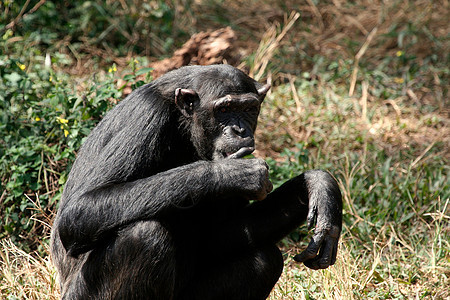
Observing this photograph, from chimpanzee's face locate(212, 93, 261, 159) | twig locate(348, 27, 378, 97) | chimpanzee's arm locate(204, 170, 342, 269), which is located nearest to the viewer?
chimpanzee's arm locate(204, 170, 342, 269)

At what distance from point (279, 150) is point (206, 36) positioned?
1.83 meters

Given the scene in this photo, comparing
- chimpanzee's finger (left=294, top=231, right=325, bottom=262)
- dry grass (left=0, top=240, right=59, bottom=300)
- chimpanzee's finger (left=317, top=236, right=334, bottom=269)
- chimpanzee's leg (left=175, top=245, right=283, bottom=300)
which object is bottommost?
dry grass (left=0, top=240, right=59, bottom=300)

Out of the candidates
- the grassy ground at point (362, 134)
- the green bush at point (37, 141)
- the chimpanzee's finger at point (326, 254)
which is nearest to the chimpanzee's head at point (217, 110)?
the chimpanzee's finger at point (326, 254)

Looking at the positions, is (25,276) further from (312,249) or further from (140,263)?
(312,249)

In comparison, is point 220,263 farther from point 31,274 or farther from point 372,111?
point 372,111

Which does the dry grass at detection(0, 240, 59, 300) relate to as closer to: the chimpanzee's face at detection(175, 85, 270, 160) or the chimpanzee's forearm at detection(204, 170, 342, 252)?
the chimpanzee's forearm at detection(204, 170, 342, 252)

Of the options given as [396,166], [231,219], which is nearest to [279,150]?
[396,166]

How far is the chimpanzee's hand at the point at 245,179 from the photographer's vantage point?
4141mm

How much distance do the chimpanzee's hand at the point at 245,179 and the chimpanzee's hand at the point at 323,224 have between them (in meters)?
0.43

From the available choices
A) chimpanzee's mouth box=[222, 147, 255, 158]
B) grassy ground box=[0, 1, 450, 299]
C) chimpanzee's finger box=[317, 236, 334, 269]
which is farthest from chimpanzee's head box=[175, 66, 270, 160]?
grassy ground box=[0, 1, 450, 299]

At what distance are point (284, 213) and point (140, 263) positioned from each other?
121 cm

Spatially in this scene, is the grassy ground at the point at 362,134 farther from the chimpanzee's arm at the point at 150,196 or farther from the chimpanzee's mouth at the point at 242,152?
the chimpanzee's mouth at the point at 242,152

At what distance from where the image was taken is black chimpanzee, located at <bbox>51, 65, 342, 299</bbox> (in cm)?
414

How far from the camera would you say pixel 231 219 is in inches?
190
